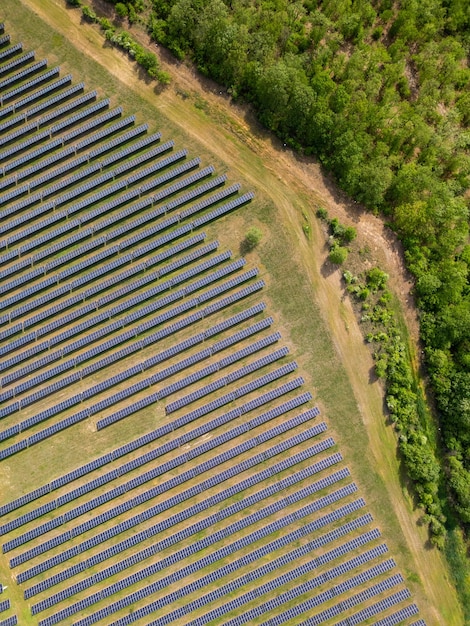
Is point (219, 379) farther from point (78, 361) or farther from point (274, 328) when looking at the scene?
point (78, 361)

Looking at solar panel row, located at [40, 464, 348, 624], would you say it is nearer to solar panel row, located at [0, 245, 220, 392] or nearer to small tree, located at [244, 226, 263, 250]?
solar panel row, located at [0, 245, 220, 392]

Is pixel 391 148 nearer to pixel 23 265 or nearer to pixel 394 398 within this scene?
pixel 394 398

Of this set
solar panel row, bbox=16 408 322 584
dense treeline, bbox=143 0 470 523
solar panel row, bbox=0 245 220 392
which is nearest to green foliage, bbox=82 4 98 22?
dense treeline, bbox=143 0 470 523

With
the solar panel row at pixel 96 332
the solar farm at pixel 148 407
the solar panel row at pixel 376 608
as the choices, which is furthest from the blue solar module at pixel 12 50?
the solar panel row at pixel 376 608

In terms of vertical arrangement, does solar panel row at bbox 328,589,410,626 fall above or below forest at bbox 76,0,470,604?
below

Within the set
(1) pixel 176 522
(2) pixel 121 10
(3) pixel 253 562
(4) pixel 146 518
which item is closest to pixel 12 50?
(2) pixel 121 10
